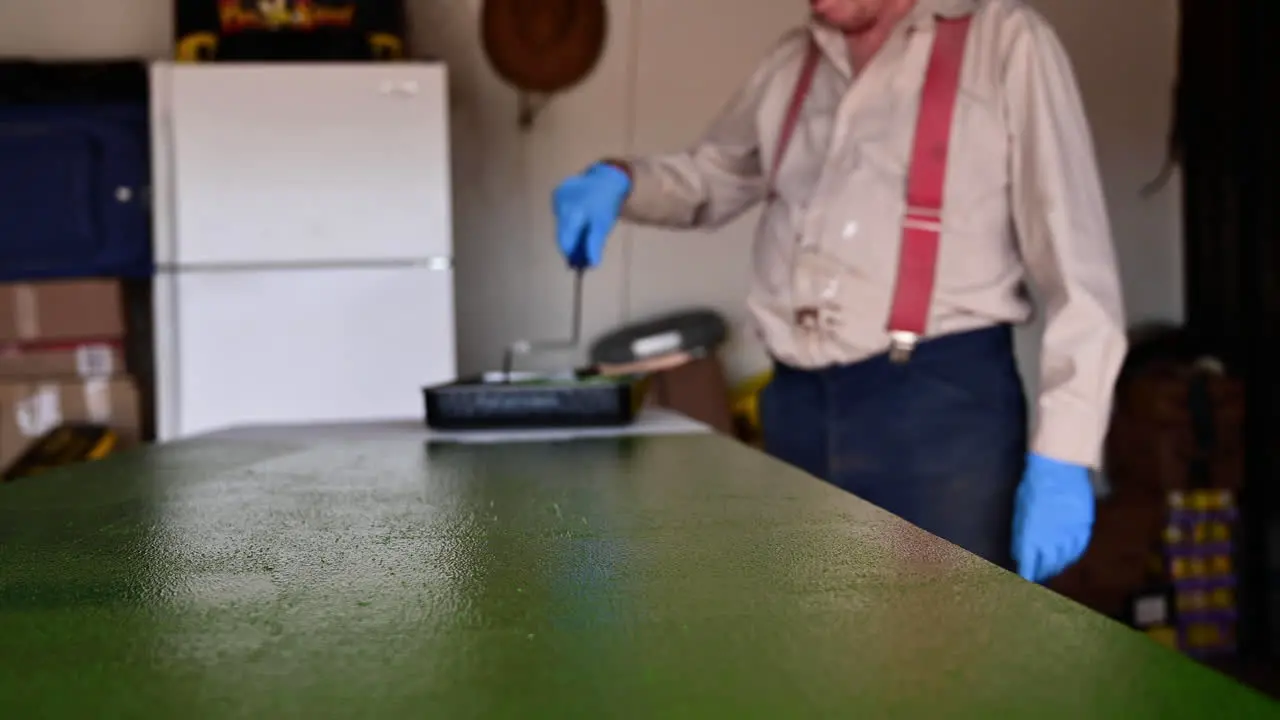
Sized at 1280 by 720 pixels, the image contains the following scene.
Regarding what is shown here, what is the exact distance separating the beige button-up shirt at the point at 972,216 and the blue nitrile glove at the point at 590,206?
0.23 meters

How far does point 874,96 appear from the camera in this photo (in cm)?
138

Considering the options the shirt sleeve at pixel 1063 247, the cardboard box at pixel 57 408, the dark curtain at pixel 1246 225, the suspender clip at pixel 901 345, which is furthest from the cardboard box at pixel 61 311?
the dark curtain at pixel 1246 225

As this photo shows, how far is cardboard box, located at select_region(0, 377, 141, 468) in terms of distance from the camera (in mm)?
2527

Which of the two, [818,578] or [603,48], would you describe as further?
[603,48]

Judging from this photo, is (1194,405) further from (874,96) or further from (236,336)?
(236,336)

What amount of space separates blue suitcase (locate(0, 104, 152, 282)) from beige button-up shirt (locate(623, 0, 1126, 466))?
71.9 inches

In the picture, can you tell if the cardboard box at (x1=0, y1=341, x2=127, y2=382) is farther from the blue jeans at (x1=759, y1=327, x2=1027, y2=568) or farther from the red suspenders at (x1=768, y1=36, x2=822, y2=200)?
the blue jeans at (x1=759, y1=327, x2=1027, y2=568)

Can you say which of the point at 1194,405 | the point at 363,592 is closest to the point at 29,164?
the point at 363,592

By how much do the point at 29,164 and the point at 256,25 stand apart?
0.65 metres

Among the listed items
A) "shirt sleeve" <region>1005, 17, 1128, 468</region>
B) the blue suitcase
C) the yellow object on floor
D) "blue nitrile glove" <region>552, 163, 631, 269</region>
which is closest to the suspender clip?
"shirt sleeve" <region>1005, 17, 1128, 468</region>

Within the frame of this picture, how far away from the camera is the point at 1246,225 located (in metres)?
2.86

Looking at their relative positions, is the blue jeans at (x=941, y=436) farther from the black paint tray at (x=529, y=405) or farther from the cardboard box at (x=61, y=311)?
the cardboard box at (x=61, y=311)

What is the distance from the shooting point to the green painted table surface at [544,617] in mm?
398

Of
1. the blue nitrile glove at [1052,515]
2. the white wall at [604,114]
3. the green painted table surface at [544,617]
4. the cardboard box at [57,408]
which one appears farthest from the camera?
the white wall at [604,114]
